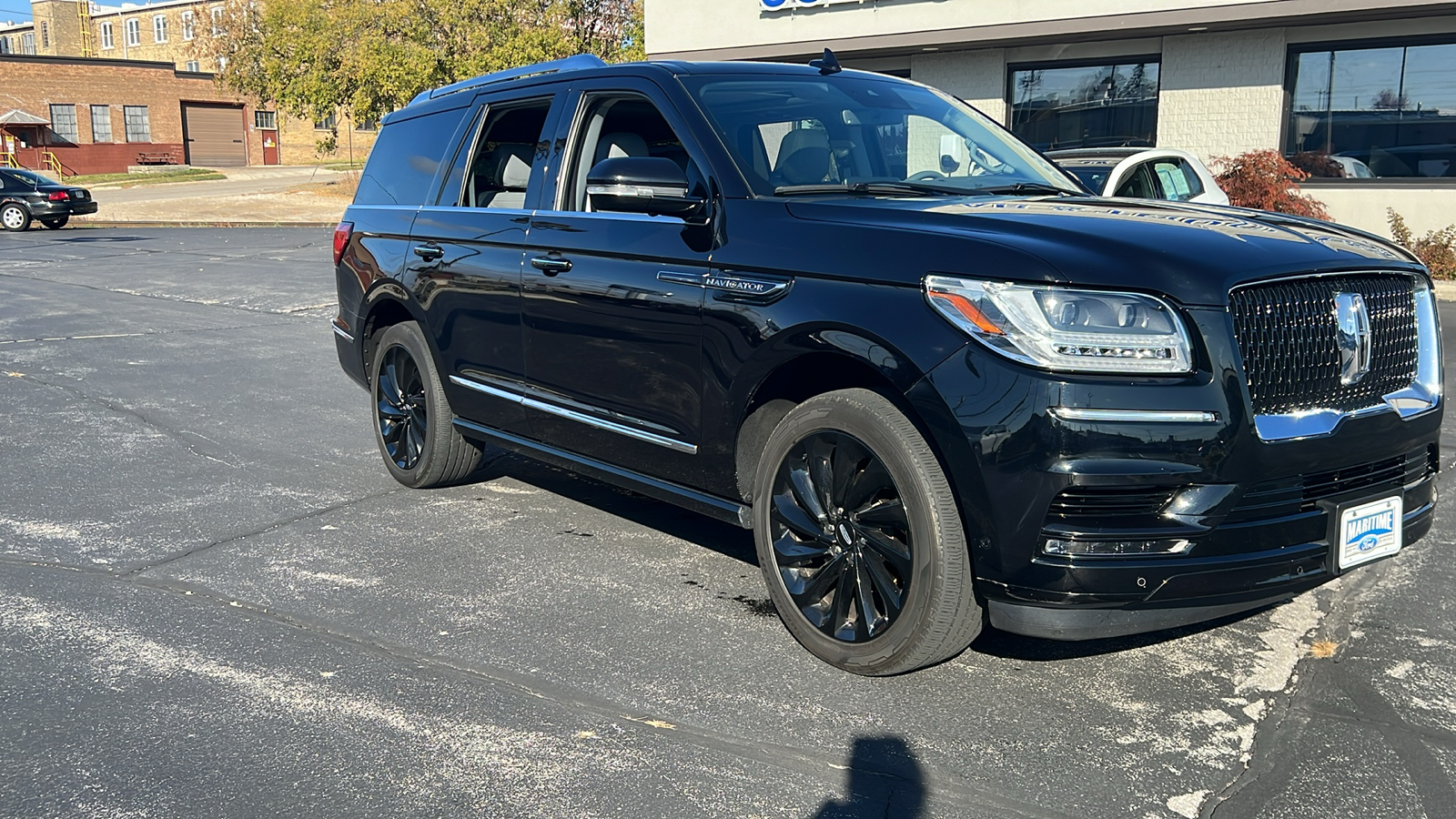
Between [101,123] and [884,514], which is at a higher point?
[101,123]

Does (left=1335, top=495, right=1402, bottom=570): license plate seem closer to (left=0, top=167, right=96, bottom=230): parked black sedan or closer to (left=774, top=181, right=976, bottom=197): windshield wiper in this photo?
(left=774, top=181, right=976, bottom=197): windshield wiper

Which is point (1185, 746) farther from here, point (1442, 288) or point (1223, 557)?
point (1442, 288)

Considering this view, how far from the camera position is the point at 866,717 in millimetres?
3727

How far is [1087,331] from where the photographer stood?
11.0ft

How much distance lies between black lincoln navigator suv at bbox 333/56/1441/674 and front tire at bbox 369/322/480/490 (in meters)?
0.60

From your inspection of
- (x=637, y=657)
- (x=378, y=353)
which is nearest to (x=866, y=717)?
(x=637, y=657)

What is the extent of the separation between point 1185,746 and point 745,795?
125 cm

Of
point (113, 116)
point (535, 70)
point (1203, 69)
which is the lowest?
point (535, 70)

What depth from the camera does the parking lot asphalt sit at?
329 centimetres

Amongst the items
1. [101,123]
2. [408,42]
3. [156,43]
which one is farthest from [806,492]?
[156,43]

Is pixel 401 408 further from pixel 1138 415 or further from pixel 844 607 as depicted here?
pixel 1138 415

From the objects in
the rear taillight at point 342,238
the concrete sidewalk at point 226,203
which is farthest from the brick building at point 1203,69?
the concrete sidewalk at point 226,203

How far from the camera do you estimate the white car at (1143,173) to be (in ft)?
34.4

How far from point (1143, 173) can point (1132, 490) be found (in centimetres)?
836
